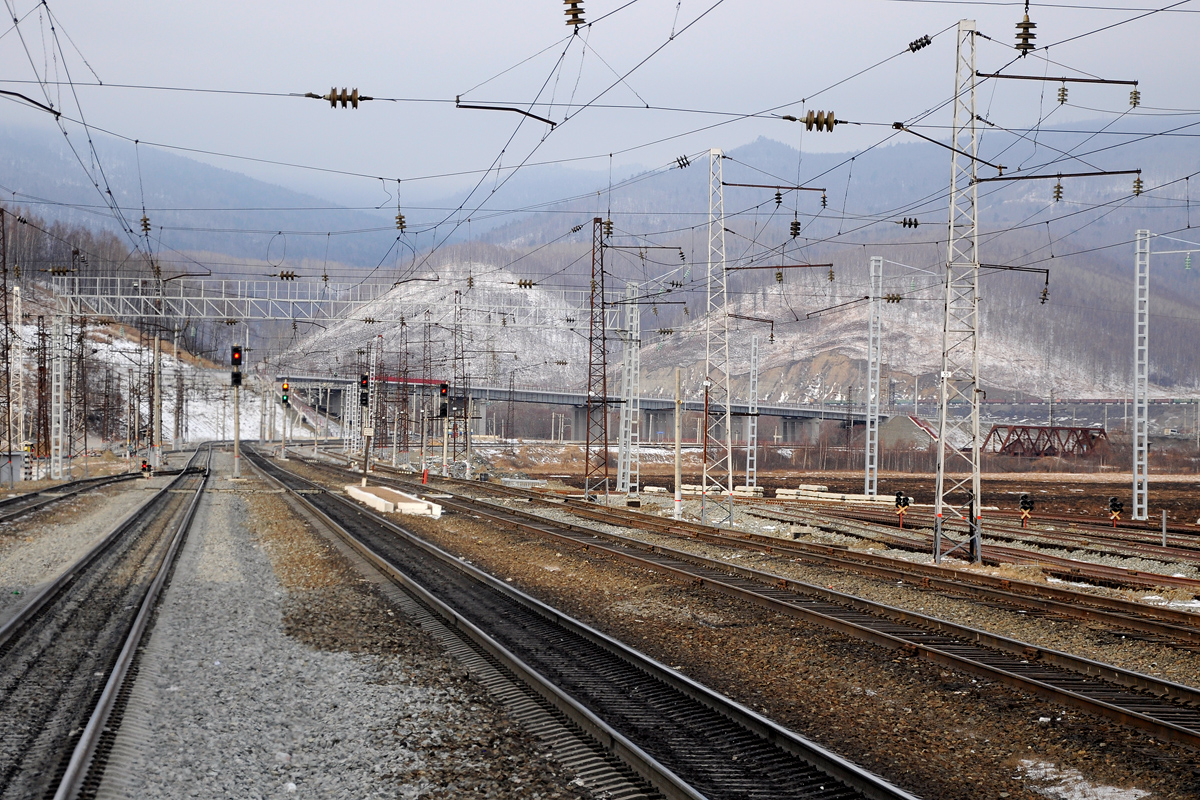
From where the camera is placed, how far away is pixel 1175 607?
1653cm

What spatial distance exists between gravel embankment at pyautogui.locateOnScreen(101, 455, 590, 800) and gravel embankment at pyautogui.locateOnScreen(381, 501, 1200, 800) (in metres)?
3.05

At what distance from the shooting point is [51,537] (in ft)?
81.8

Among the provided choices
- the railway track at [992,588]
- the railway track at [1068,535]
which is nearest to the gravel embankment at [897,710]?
the railway track at [992,588]

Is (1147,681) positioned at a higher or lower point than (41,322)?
lower

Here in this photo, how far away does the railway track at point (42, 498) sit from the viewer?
30595mm

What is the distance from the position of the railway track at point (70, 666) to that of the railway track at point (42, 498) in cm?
1172

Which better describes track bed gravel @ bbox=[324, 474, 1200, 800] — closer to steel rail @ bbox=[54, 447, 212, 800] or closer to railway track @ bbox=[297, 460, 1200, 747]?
railway track @ bbox=[297, 460, 1200, 747]

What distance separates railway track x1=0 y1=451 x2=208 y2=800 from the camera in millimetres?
7735

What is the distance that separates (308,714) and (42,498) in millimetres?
34259

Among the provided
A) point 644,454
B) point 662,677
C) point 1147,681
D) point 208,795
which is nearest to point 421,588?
point 662,677

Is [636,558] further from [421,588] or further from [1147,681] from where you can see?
[1147,681]

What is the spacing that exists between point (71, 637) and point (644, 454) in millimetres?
102102

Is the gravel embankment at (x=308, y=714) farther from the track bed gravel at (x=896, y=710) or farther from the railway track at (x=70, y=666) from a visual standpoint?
the track bed gravel at (x=896, y=710)

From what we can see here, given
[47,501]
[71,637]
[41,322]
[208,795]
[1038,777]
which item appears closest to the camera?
[208,795]
